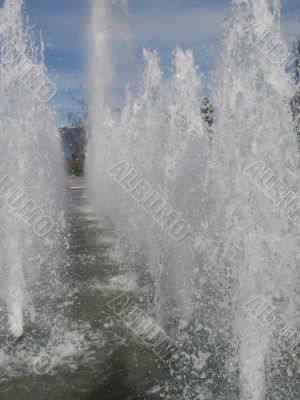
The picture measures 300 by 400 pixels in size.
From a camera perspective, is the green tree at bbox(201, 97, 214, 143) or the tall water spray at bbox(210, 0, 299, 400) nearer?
the tall water spray at bbox(210, 0, 299, 400)

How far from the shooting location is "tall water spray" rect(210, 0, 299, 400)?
4.44 metres

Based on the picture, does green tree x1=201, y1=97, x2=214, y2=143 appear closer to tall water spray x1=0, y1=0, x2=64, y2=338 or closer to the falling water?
the falling water

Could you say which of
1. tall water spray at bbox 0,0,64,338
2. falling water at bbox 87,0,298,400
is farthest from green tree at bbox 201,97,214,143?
tall water spray at bbox 0,0,64,338

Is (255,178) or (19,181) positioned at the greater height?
(19,181)

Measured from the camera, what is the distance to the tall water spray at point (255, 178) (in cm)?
444

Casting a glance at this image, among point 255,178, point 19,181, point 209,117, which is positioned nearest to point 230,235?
point 255,178

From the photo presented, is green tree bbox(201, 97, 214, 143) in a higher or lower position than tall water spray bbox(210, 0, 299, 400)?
higher

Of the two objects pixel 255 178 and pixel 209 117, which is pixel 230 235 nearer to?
pixel 255 178

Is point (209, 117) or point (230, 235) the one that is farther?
point (209, 117)

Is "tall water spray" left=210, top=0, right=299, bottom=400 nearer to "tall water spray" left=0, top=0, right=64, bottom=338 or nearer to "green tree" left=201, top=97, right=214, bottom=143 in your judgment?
"green tree" left=201, top=97, right=214, bottom=143

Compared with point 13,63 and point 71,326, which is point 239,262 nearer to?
point 71,326

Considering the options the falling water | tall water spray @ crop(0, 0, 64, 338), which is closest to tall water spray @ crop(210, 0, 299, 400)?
the falling water

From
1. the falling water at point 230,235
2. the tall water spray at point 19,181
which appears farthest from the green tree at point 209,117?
the tall water spray at point 19,181

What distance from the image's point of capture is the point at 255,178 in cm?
475
